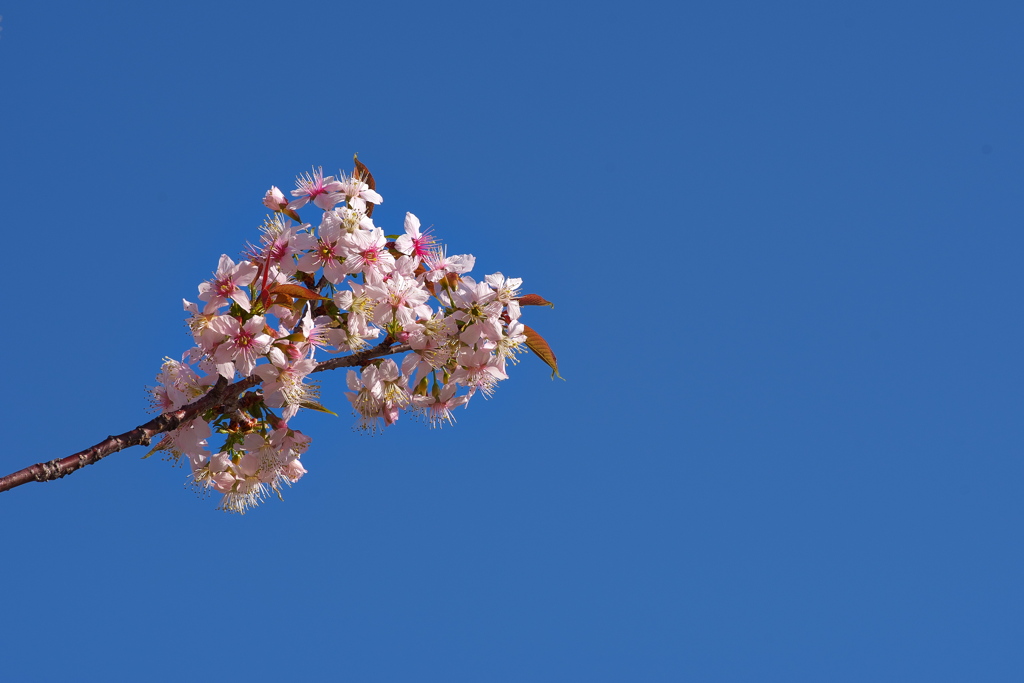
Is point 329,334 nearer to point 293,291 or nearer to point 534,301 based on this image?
point 293,291

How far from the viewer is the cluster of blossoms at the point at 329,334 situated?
10.4ft

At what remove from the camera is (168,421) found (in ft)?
10.0

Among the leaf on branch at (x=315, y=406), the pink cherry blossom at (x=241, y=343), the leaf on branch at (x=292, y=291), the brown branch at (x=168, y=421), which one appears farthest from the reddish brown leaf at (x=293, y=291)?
the leaf on branch at (x=315, y=406)

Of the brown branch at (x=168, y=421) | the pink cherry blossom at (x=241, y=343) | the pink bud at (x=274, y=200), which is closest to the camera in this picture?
the brown branch at (x=168, y=421)

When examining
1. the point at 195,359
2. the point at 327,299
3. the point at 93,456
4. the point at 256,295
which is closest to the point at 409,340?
the point at 327,299

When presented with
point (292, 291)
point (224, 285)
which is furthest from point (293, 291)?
point (224, 285)

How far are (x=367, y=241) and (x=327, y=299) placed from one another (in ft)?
0.93

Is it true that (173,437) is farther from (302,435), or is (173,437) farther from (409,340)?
(409,340)

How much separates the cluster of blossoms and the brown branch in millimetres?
12

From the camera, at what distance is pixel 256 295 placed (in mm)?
3227

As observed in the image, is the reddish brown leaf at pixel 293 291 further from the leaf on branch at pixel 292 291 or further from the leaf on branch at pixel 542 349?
the leaf on branch at pixel 542 349

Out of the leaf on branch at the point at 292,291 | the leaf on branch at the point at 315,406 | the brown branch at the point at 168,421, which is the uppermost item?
the leaf on branch at the point at 292,291

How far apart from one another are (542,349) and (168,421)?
5.07 ft

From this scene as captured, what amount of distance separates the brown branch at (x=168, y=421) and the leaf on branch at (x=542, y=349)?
0.60 meters
